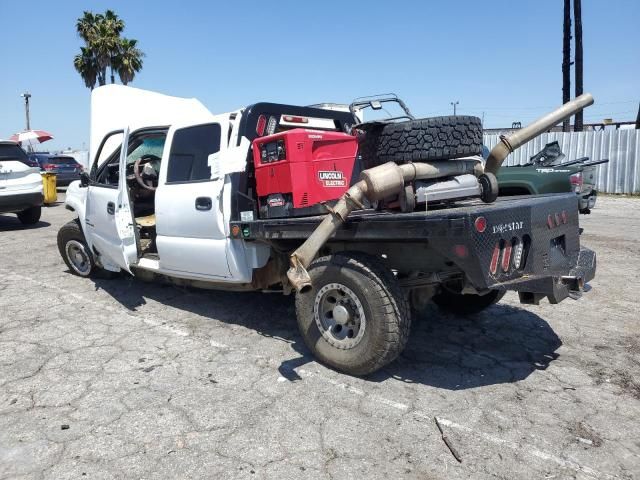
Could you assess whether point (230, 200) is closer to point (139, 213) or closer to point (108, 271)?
point (139, 213)

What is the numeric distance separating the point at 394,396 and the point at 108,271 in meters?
4.62

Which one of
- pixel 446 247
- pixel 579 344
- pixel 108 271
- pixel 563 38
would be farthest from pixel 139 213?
pixel 563 38

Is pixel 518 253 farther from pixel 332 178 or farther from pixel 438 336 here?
pixel 332 178

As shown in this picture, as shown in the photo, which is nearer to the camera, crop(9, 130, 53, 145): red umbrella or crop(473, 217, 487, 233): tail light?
crop(473, 217, 487, 233): tail light

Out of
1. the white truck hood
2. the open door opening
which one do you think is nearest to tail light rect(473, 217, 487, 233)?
the open door opening

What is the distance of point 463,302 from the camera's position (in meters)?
4.88

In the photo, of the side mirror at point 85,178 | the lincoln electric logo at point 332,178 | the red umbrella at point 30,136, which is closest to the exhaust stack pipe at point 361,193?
the lincoln electric logo at point 332,178

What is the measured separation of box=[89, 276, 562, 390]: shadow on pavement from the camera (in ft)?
12.3

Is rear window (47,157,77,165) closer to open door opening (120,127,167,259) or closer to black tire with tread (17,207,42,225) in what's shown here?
black tire with tread (17,207,42,225)

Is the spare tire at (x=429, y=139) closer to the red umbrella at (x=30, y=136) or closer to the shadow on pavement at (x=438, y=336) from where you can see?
the shadow on pavement at (x=438, y=336)

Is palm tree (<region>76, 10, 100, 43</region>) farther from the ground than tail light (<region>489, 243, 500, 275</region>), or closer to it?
farther from the ground

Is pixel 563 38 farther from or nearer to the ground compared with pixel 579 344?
farther from the ground

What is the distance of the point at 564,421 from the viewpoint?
308 centimetres

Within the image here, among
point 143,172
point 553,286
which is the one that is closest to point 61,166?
point 143,172
